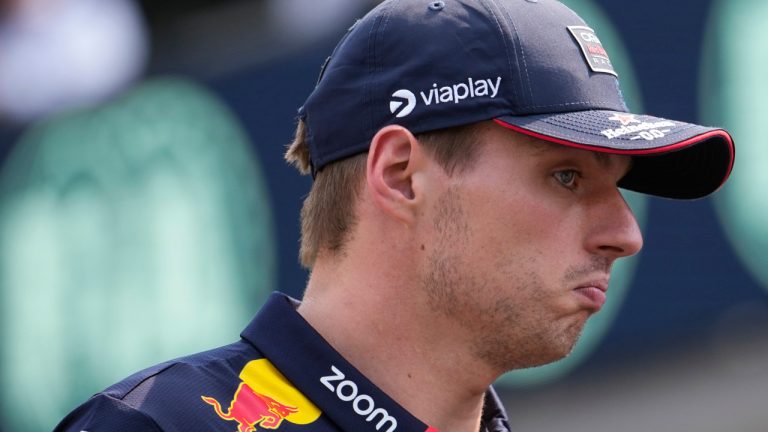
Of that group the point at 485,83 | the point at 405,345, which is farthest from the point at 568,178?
the point at 405,345

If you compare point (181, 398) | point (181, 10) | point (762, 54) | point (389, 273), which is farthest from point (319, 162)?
Result: point (181, 10)

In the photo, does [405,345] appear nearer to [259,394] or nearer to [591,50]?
[259,394]

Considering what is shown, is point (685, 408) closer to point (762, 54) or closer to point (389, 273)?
point (762, 54)

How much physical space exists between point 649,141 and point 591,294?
29cm

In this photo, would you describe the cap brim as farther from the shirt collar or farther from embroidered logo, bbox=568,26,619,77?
the shirt collar

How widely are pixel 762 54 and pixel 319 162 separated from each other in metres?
3.34

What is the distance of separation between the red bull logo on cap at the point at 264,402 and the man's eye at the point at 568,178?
0.60m

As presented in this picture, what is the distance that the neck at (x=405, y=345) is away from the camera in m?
2.52

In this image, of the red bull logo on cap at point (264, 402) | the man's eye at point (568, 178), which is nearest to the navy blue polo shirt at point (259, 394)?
the red bull logo on cap at point (264, 402)

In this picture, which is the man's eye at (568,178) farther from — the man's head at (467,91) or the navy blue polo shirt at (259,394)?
the navy blue polo shirt at (259,394)

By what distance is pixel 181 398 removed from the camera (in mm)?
2309

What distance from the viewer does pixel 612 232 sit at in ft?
8.25

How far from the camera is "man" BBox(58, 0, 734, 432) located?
8.04 ft

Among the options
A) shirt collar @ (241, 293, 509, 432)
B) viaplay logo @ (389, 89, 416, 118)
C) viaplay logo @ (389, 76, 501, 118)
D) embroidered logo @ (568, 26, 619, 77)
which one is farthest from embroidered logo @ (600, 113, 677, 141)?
shirt collar @ (241, 293, 509, 432)
